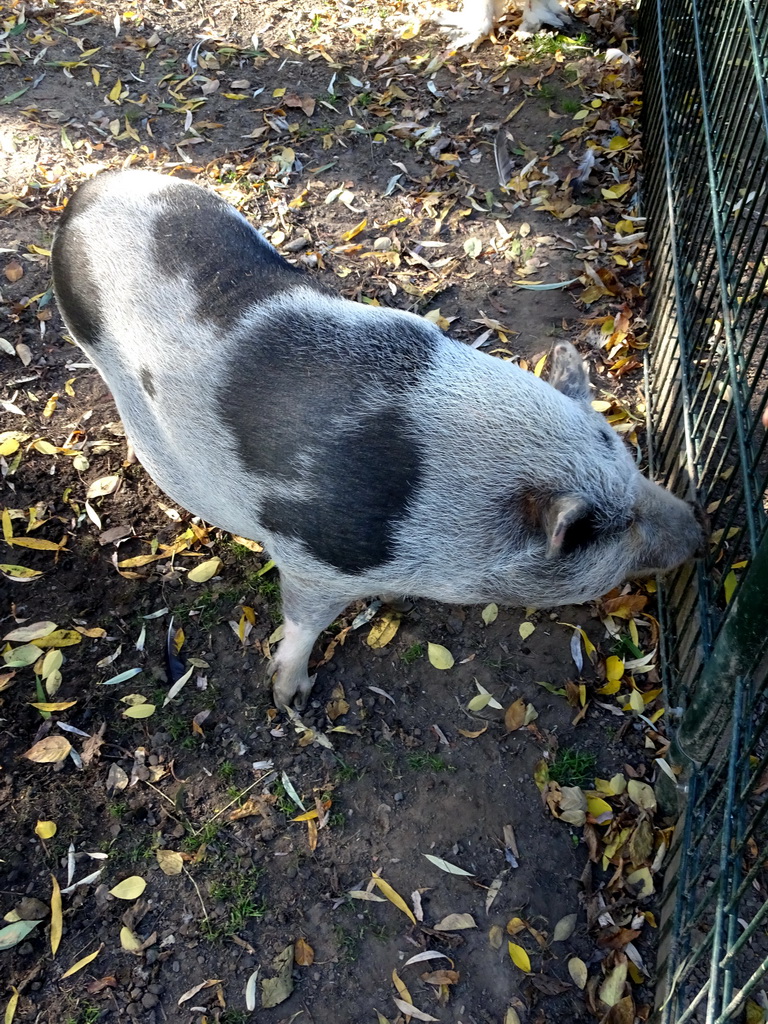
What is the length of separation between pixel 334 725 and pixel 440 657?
0.59 m

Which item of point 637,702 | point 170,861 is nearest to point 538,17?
point 637,702

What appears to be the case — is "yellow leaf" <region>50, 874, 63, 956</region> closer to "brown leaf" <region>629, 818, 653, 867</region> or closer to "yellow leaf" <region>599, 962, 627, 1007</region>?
"yellow leaf" <region>599, 962, 627, 1007</region>

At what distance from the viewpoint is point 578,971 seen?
114 inches

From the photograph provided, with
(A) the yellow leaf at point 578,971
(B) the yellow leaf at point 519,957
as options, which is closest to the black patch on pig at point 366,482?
(B) the yellow leaf at point 519,957

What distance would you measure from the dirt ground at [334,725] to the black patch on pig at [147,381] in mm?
1094

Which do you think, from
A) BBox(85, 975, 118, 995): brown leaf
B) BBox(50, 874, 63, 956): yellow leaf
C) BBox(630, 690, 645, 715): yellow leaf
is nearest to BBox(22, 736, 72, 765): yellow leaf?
BBox(50, 874, 63, 956): yellow leaf

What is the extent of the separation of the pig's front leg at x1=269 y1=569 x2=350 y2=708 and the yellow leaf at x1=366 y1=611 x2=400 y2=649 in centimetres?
36

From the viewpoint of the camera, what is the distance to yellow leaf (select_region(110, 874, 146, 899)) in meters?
3.14

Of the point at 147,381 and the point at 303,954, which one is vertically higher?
the point at 147,381

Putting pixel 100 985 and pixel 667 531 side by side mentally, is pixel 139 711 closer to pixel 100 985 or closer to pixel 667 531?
pixel 100 985

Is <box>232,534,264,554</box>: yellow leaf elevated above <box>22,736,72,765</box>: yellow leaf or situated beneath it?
elevated above

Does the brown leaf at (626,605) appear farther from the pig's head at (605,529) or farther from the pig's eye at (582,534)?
the pig's eye at (582,534)

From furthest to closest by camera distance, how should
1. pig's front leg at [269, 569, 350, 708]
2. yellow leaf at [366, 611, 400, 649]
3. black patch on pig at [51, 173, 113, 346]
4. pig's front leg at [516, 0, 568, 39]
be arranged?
1. pig's front leg at [516, 0, 568, 39]
2. yellow leaf at [366, 611, 400, 649]
3. black patch on pig at [51, 173, 113, 346]
4. pig's front leg at [269, 569, 350, 708]

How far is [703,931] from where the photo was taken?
2.78 metres
